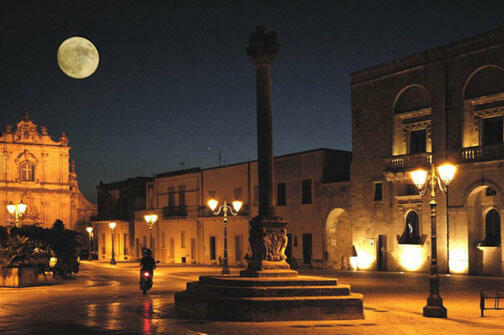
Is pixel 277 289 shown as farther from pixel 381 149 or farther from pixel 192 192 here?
pixel 192 192

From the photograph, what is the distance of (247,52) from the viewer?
17031mm

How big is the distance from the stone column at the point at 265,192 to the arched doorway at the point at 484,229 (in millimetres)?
15942

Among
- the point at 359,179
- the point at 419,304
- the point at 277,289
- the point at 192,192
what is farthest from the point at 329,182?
the point at 277,289

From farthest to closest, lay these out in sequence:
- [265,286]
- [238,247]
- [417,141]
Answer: [238,247] → [417,141] → [265,286]

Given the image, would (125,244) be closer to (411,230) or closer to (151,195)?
(151,195)

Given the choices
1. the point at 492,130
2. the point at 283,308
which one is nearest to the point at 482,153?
the point at 492,130

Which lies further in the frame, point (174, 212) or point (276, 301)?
point (174, 212)

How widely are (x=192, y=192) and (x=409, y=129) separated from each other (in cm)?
2021

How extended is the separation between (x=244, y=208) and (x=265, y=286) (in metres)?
27.6

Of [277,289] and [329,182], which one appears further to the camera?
[329,182]

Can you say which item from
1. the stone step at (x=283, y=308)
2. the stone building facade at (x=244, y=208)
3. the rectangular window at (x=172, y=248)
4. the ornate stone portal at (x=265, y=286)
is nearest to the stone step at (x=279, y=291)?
the ornate stone portal at (x=265, y=286)

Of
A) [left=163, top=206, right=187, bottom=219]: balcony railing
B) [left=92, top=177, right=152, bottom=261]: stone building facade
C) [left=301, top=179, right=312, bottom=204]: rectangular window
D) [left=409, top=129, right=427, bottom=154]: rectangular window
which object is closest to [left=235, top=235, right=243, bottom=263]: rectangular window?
[left=301, top=179, right=312, bottom=204]: rectangular window

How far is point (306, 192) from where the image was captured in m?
38.5

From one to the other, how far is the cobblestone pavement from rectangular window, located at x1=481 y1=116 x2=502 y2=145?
24.4 feet
